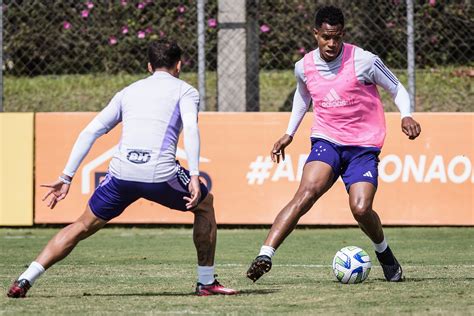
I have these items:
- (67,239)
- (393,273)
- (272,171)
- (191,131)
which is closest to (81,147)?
(67,239)

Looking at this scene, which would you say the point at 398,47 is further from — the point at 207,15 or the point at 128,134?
the point at 128,134

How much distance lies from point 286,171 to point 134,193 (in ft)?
21.4

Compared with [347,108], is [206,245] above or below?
below

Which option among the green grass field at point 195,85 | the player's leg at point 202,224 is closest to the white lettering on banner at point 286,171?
the green grass field at point 195,85

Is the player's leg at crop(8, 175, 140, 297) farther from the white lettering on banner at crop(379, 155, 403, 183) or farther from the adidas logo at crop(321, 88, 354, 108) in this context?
the white lettering on banner at crop(379, 155, 403, 183)

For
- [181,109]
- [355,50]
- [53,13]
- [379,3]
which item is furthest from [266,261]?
[53,13]

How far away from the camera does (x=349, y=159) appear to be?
917cm

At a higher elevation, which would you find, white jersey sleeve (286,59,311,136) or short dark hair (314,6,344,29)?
short dark hair (314,6,344,29)

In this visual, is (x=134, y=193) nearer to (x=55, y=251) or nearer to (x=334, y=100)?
(x=55, y=251)

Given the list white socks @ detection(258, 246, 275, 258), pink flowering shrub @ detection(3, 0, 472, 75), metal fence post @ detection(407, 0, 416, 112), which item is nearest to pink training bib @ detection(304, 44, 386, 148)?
white socks @ detection(258, 246, 275, 258)

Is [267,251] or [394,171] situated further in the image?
[394,171]

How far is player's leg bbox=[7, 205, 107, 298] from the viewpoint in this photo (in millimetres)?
8039

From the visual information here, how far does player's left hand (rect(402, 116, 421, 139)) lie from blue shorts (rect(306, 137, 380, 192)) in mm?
524

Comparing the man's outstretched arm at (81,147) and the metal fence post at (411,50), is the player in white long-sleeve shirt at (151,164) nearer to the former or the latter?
the man's outstretched arm at (81,147)
